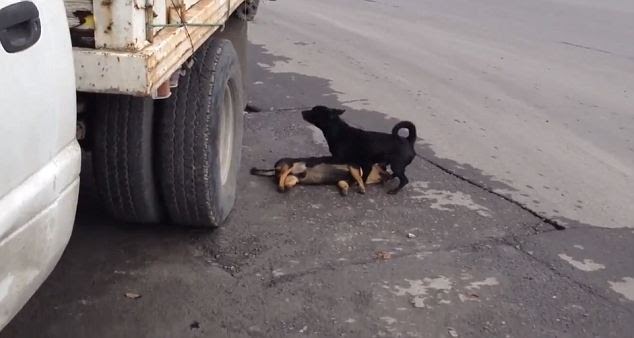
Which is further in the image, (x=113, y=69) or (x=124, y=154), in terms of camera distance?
(x=124, y=154)

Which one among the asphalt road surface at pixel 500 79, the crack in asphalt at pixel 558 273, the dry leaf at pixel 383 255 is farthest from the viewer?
the asphalt road surface at pixel 500 79

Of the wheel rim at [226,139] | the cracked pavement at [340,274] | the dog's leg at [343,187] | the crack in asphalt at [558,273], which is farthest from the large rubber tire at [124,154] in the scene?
the crack in asphalt at [558,273]

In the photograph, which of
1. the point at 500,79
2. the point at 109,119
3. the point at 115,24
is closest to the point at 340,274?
the point at 109,119

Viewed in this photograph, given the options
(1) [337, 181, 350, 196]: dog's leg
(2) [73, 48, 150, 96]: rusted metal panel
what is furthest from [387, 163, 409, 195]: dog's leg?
(2) [73, 48, 150, 96]: rusted metal panel

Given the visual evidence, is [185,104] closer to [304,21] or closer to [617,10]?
[304,21]

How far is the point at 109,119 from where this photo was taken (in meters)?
3.90

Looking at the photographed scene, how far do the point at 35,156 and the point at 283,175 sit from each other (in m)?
2.99

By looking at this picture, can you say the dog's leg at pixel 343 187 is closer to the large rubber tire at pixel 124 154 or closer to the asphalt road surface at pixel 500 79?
the asphalt road surface at pixel 500 79

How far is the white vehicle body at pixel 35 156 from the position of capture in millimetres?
2328

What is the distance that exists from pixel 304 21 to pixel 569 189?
7115mm

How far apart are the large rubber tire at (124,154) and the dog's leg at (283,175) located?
4.13ft

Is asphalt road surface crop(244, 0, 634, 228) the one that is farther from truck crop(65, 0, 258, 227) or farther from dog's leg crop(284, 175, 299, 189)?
truck crop(65, 0, 258, 227)

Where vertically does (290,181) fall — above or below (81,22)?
below

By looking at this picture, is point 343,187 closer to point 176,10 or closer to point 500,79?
point 176,10
